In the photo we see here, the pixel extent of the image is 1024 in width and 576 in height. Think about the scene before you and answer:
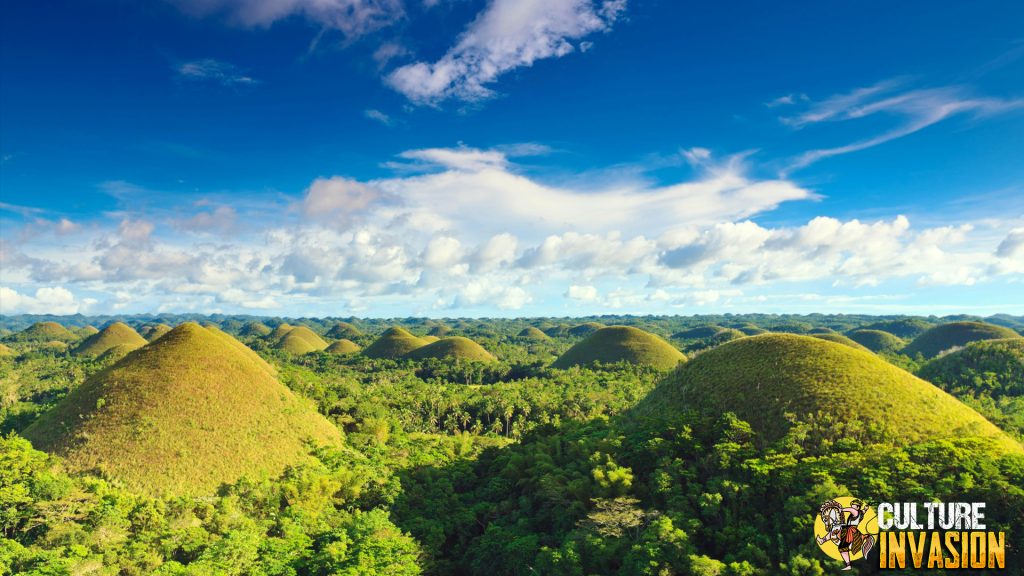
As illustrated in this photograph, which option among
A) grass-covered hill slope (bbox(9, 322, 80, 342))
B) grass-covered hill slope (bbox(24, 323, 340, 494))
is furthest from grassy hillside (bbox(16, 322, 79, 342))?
grass-covered hill slope (bbox(24, 323, 340, 494))

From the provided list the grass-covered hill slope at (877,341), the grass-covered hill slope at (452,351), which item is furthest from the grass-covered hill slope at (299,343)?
the grass-covered hill slope at (877,341)

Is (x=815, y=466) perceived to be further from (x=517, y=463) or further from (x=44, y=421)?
(x=44, y=421)

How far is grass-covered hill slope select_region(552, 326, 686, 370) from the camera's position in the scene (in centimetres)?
9300

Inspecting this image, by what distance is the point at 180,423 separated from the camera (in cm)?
3466

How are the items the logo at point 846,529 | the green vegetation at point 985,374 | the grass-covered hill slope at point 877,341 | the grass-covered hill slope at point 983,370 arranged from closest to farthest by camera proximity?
1. the logo at point 846,529
2. the green vegetation at point 985,374
3. the grass-covered hill slope at point 983,370
4. the grass-covered hill slope at point 877,341

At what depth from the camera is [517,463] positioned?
111 ft

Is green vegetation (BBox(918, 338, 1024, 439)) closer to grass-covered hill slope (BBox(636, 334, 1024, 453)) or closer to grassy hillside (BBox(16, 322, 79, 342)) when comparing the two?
grass-covered hill slope (BBox(636, 334, 1024, 453))

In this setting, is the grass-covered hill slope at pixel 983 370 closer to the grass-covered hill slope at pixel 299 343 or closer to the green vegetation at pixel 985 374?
the green vegetation at pixel 985 374

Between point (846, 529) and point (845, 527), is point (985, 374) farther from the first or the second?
point (846, 529)

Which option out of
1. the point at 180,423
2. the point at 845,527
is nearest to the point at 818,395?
the point at 845,527

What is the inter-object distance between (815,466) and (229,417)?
129 feet

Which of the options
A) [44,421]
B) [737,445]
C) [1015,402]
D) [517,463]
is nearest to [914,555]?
[737,445]

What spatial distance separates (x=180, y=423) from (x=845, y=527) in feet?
133

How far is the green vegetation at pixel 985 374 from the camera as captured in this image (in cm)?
5255
